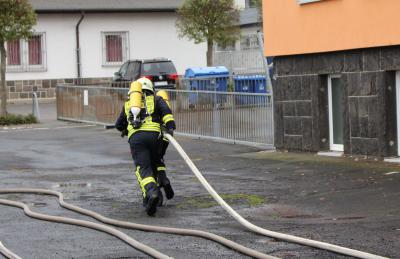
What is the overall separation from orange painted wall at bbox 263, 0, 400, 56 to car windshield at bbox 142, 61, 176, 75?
546 inches

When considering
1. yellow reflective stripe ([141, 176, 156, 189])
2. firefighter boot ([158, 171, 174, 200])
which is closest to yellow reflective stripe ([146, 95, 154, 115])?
yellow reflective stripe ([141, 176, 156, 189])

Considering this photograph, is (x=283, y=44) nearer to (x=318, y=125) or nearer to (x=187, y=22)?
(x=318, y=125)

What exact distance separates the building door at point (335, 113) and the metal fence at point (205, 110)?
2132mm

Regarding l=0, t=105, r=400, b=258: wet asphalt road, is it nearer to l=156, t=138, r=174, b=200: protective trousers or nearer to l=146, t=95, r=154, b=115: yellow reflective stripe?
l=156, t=138, r=174, b=200: protective trousers

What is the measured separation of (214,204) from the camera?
10953mm

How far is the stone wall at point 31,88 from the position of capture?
36344 millimetres

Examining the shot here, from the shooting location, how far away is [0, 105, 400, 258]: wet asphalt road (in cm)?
813

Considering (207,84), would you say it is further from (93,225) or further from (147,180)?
(93,225)

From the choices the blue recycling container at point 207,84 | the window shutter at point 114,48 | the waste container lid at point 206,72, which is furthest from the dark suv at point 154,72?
the window shutter at point 114,48

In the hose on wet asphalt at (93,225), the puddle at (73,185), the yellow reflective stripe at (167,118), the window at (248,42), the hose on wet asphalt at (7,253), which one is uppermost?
the window at (248,42)

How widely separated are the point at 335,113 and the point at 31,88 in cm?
2282

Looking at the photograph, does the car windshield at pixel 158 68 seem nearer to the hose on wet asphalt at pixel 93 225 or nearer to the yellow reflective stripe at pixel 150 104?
the hose on wet asphalt at pixel 93 225

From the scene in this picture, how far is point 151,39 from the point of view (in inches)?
1558

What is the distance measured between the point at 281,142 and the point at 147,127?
6.98 meters
